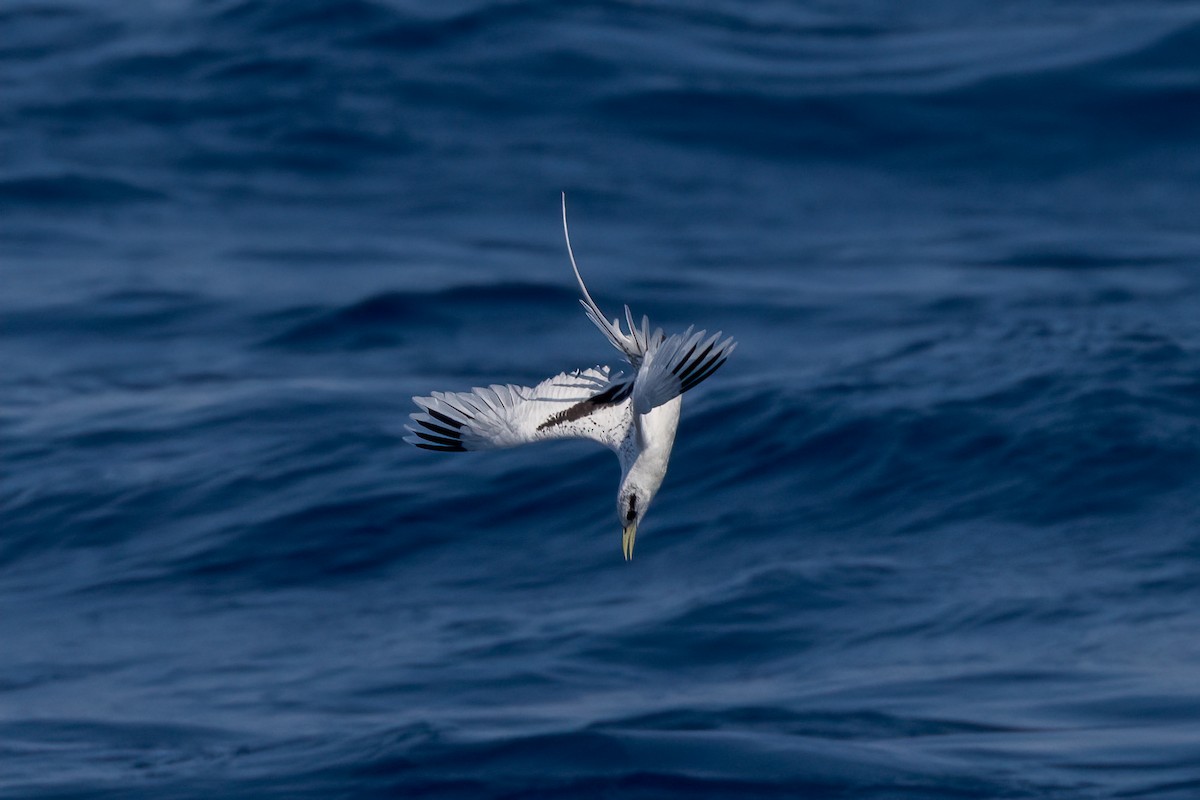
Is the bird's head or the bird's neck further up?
the bird's neck

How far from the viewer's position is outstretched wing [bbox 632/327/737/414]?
878 cm

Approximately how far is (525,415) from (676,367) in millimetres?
1277

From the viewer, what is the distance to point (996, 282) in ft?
79.3

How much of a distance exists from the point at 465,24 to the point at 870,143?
6302mm

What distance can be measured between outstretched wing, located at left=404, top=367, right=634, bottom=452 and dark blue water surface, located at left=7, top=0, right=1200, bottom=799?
4.68 meters

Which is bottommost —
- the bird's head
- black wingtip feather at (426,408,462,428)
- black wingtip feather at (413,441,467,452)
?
the bird's head

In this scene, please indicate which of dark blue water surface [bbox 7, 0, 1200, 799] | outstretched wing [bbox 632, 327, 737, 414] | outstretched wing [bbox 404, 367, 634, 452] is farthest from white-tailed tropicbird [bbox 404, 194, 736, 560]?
dark blue water surface [bbox 7, 0, 1200, 799]

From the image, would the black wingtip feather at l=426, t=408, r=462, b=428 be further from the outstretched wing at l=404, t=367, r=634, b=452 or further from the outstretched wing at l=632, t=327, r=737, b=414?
the outstretched wing at l=632, t=327, r=737, b=414

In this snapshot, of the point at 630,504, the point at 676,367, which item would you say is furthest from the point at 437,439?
the point at 676,367

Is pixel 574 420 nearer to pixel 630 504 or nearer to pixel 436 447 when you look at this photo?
pixel 630 504

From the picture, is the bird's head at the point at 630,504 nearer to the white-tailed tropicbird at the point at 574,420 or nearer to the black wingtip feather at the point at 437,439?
the white-tailed tropicbird at the point at 574,420

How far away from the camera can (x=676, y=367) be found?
29.0ft

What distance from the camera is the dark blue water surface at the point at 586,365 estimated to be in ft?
50.6

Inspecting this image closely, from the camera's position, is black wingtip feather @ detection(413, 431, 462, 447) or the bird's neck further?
black wingtip feather @ detection(413, 431, 462, 447)
